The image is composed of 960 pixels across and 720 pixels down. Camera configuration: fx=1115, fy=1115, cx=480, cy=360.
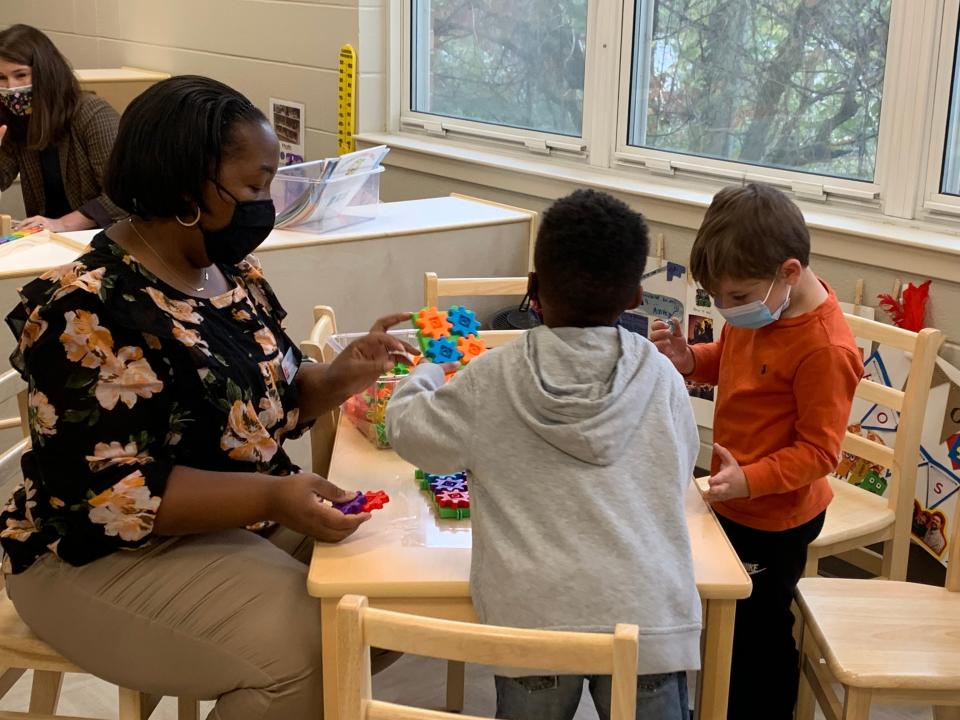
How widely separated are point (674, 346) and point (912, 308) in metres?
0.78

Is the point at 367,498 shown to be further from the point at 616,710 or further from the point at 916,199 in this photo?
the point at 916,199

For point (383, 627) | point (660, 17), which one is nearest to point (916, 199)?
point (660, 17)

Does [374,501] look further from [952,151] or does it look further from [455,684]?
[952,151]

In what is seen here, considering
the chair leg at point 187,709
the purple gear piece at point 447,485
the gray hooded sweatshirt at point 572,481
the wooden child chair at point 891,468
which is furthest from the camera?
the wooden child chair at point 891,468

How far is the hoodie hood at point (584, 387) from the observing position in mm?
1243

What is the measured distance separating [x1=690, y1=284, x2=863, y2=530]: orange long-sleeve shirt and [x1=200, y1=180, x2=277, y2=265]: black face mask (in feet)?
2.50

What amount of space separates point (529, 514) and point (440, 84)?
275 centimetres

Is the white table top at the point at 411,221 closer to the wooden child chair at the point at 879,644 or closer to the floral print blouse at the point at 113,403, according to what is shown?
the floral print blouse at the point at 113,403

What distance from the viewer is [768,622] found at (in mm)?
1797

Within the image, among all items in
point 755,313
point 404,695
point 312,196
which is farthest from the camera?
point 312,196

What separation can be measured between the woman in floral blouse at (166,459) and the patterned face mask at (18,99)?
1.73 meters

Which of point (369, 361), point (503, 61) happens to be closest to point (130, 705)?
point (369, 361)

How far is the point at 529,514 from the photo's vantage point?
1.27 m

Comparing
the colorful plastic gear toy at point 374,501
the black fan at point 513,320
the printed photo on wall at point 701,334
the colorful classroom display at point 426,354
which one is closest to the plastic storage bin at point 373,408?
the colorful classroom display at point 426,354
